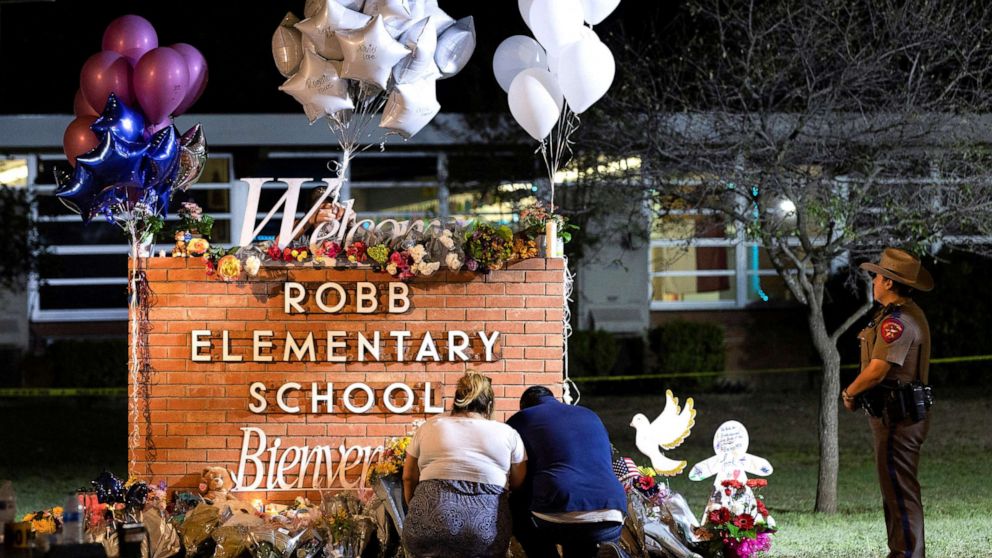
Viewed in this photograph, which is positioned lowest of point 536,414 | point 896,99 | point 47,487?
point 47,487

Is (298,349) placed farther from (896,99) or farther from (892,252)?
(896,99)

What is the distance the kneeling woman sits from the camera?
6355mm

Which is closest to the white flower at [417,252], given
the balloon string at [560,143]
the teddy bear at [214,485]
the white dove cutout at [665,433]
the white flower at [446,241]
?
the white flower at [446,241]

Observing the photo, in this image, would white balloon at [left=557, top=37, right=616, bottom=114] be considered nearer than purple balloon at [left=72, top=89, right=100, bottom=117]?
Yes

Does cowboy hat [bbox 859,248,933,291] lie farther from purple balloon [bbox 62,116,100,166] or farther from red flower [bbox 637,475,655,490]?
purple balloon [bbox 62,116,100,166]

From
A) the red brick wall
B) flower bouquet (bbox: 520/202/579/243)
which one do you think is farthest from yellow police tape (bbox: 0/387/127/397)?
flower bouquet (bbox: 520/202/579/243)

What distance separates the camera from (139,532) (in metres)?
5.34

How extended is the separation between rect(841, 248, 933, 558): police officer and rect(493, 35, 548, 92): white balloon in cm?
305

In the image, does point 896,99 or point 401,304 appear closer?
point 401,304

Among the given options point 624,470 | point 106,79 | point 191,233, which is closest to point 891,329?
point 624,470

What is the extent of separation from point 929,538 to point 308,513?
4.69 meters

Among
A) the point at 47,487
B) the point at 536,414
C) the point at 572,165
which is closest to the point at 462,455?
the point at 536,414

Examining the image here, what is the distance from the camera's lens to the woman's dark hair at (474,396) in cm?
652

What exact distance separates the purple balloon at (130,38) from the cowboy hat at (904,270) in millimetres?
5127
